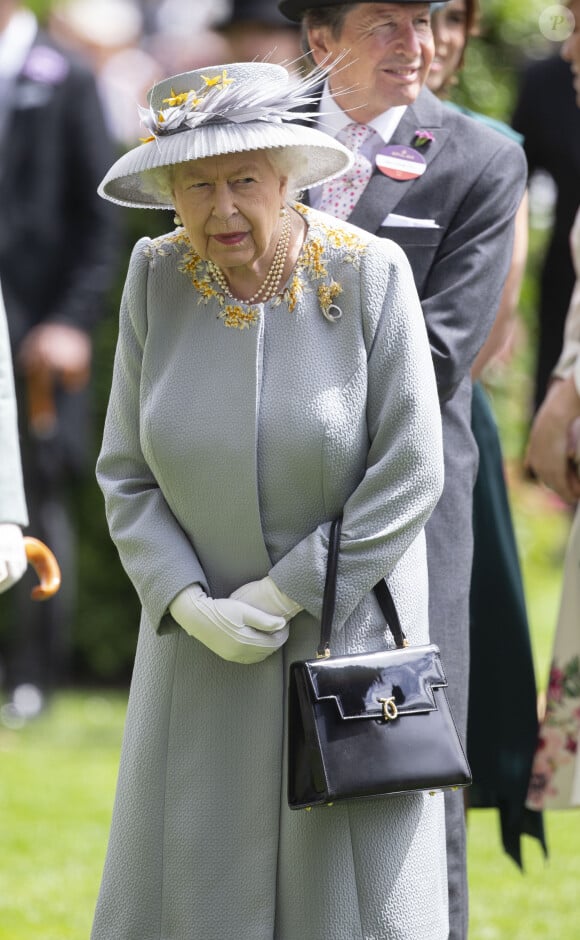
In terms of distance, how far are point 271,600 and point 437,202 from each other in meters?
1.08

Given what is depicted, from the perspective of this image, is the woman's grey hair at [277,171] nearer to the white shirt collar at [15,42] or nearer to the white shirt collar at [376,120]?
the white shirt collar at [376,120]

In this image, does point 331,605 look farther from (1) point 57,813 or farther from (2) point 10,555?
(1) point 57,813

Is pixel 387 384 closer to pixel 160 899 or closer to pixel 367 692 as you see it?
pixel 367 692

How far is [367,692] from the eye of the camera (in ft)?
10.6

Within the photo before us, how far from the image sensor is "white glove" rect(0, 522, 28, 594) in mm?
3551

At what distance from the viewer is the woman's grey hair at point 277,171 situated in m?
3.33

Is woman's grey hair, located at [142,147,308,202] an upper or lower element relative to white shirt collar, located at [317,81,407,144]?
upper

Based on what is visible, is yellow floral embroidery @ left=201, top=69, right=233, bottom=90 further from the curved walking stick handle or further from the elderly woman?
the curved walking stick handle

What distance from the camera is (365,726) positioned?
3209 mm

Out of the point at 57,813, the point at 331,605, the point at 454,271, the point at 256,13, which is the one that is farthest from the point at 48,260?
the point at 331,605

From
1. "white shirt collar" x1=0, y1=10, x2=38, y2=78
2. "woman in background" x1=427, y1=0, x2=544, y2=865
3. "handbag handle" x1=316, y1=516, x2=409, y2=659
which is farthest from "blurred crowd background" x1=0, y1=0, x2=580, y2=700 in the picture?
"handbag handle" x1=316, y1=516, x2=409, y2=659

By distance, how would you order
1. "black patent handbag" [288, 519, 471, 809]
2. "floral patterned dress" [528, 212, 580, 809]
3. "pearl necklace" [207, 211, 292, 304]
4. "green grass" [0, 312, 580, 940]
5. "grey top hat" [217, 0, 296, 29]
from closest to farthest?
"black patent handbag" [288, 519, 471, 809]
"pearl necklace" [207, 211, 292, 304]
"floral patterned dress" [528, 212, 580, 809]
"green grass" [0, 312, 580, 940]
"grey top hat" [217, 0, 296, 29]

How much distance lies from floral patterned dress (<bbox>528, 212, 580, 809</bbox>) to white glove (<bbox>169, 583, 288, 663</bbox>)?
1266mm

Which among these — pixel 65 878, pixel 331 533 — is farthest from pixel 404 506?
pixel 65 878
